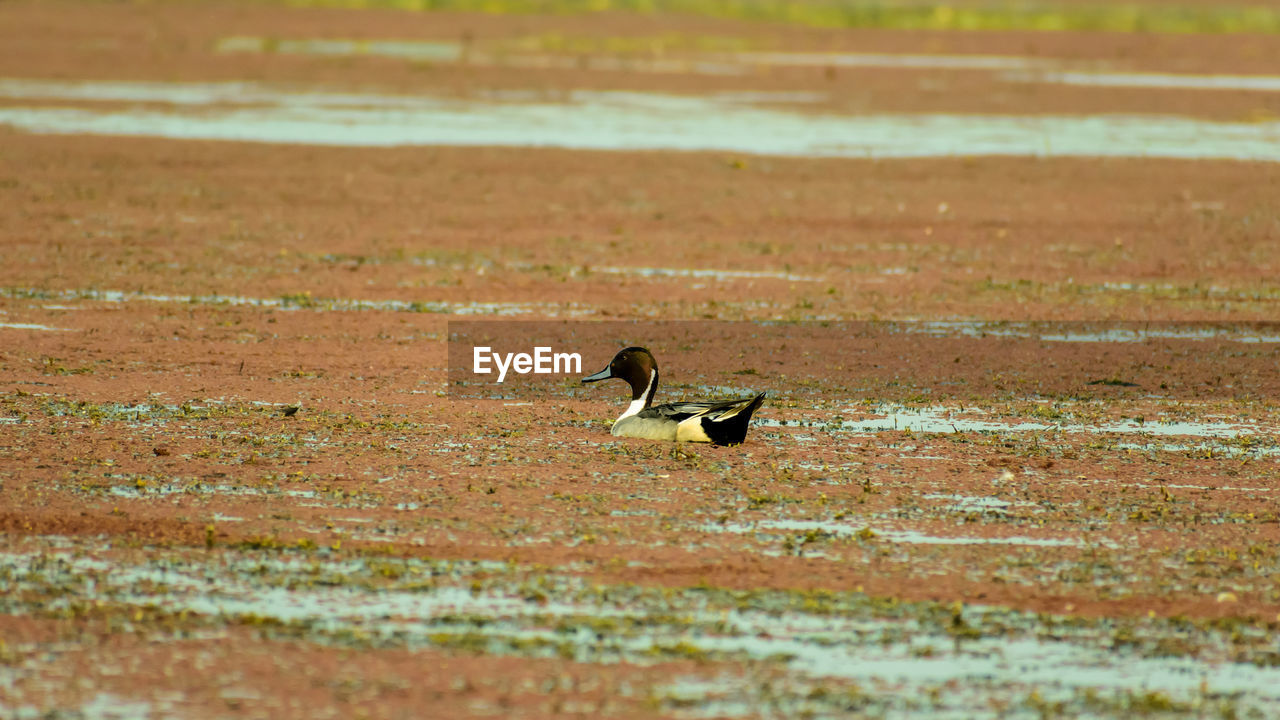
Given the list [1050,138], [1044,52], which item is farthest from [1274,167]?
[1044,52]

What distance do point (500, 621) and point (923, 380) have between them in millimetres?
5527

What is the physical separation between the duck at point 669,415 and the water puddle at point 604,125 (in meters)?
15.2

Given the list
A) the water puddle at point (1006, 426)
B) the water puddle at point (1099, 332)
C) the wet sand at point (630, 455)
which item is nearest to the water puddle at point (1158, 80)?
the wet sand at point (630, 455)

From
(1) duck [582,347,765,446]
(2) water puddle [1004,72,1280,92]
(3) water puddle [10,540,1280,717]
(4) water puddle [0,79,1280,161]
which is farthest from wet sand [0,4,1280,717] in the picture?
(2) water puddle [1004,72,1280,92]

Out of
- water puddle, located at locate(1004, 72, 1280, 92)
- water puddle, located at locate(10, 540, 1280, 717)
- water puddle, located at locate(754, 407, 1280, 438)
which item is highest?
water puddle, located at locate(1004, 72, 1280, 92)

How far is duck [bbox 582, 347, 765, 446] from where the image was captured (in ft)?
29.9

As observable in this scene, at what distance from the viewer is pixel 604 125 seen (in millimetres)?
27922

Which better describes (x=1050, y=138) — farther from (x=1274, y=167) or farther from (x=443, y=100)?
(x=443, y=100)

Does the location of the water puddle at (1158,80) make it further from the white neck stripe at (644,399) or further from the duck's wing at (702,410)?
the duck's wing at (702,410)

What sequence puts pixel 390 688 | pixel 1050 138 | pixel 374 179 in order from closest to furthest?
pixel 390 688, pixel 374 179, pixel 1050 138

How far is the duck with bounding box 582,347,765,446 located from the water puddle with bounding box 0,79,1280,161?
15.2 meters

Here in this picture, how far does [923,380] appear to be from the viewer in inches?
452

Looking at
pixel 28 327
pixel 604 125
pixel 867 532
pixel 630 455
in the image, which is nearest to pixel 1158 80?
pixel 604 125

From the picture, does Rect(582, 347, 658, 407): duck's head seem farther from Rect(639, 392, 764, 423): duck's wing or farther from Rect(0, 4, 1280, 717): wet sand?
Rect(0, 4, 1280, 717): wet sand
